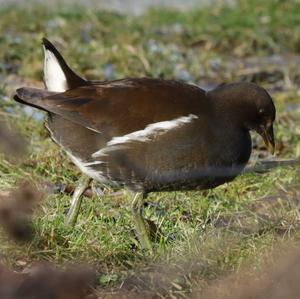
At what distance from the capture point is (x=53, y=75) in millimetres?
5230

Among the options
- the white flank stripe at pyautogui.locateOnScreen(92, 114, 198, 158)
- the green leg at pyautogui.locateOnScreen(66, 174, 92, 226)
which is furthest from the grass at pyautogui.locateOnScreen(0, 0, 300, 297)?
the white flank stripe at pyautogui.locateOnScreen(92, 114, 198, 158)

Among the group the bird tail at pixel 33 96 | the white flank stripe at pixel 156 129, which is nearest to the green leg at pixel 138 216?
the white flank stripe at pixel 156 129

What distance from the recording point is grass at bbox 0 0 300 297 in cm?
453

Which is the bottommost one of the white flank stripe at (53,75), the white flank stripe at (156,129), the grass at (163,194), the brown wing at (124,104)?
the grass at (163,194)

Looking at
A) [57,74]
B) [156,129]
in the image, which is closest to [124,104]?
[156,129]

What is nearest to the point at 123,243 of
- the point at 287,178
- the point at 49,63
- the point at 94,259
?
the point at 94,259

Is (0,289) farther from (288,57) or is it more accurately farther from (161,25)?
(161,25)

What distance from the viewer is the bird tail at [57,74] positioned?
5.16 m

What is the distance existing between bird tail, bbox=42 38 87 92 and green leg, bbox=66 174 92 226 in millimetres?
557

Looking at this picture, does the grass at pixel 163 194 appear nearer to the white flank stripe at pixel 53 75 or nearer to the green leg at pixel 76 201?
the green leg at pixel 76 201

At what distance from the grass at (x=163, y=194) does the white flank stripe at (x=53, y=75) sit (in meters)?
0.64

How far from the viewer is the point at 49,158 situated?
6.32 metres

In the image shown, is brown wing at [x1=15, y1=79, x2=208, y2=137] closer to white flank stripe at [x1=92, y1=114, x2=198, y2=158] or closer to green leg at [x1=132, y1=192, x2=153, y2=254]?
white flank stripe at [x1=92, y1=114, x2=198, y2=158]

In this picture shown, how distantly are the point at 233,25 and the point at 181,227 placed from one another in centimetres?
625
